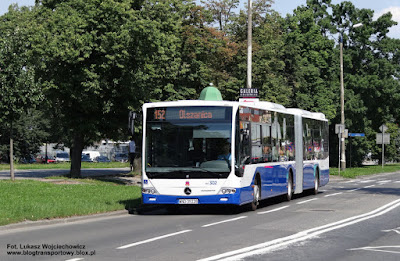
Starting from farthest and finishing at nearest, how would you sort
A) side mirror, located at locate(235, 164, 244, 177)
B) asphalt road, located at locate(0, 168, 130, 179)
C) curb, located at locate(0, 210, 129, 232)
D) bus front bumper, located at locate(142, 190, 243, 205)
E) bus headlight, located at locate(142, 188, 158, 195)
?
asphalt road, located at locate(0, 168, 130, 179) < bus headlight, located at locate(142, 188, 158, 195) < side mirror, located at locate(235, 164, 244, 177) < bus front bumper, located at locate(142, 190, 243, 205) < curb, located at locate(0, 210, 129, 232)

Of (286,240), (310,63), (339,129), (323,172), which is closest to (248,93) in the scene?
(323,172)

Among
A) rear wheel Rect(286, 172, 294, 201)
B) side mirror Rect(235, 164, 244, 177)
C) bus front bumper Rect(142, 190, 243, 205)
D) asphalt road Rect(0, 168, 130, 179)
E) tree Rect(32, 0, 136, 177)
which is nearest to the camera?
bus front bumper Rect(142, 190, 243, 205)

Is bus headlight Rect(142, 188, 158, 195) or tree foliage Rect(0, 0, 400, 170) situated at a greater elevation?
tree foliage Rect(0, 0, 400, 170)

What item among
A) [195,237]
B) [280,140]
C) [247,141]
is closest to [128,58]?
[280,140]

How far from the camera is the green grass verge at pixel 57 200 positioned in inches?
642

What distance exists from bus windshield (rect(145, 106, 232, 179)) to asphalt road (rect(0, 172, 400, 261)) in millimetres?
1182

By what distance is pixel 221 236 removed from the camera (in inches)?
513

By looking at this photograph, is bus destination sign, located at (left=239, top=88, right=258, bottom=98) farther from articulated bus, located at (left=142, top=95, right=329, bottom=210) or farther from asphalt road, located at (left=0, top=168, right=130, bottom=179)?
asphalt road, located at (left=0, top=168, right=130, bottom=179)

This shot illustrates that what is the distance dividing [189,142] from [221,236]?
5425 mm

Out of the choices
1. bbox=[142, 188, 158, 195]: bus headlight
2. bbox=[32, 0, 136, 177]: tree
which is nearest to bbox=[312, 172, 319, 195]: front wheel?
bbox=[32, 0, 136, 177]: tree

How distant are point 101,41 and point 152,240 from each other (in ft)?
60.3

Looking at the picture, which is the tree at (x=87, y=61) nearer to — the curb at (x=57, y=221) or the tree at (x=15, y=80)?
the tree at (x=15, y=80)

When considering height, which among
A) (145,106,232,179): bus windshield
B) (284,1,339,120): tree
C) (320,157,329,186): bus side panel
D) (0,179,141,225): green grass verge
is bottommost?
(0,179,141,225): green grass verge

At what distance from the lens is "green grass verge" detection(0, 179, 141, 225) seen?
16.3 meters
